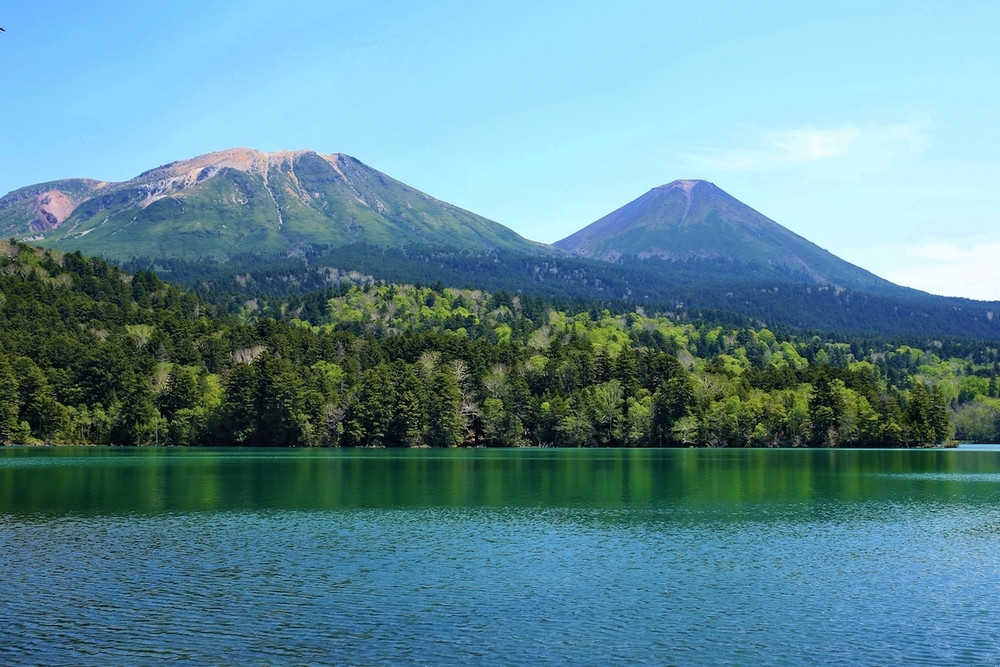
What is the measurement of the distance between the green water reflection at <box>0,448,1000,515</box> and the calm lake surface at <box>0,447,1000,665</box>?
0.63 metres

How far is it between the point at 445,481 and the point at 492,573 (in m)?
39.0

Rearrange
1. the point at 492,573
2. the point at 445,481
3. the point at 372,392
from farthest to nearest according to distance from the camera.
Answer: the point at 372,392
the point at 445,481
the point at 492,573

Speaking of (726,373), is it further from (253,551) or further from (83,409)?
(253,551)

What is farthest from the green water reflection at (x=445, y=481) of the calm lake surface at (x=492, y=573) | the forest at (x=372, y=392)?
the forest at (x=372, y=392)

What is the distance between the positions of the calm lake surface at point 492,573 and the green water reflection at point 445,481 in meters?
0.63

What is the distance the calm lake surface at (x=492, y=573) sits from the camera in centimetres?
2453

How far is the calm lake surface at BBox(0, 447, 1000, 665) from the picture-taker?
24.5m

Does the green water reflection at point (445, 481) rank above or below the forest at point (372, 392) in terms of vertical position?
below

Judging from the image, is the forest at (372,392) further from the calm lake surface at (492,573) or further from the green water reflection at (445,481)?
the calm lake surface at (492,573)

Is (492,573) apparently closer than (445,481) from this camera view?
Yes

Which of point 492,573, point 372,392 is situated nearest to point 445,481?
point 492,573

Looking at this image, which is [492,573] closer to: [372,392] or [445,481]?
[445,481]

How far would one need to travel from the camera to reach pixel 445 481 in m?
72.9

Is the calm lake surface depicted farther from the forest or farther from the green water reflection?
the forest
